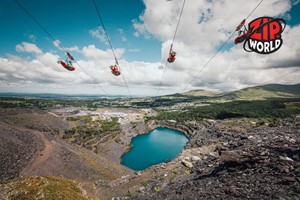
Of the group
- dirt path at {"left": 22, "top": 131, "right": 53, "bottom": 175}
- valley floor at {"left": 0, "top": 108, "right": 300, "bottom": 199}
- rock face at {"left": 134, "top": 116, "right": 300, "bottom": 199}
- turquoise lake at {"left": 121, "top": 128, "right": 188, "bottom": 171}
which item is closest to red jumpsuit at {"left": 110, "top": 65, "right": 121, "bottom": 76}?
valley floor at {"left": 0, "top": 108, "right": 300, "bottom": 199}

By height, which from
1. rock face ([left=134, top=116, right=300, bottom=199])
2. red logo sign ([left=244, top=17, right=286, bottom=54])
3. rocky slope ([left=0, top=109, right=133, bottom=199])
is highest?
red logo sign ([left=244, top=17, right=286, bottom=54])

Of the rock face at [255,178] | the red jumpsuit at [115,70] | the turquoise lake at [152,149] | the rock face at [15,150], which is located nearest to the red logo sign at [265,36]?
the rock face at [255,178]

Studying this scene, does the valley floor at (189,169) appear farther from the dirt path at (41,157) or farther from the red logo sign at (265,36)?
the red logo sign at (265,36)

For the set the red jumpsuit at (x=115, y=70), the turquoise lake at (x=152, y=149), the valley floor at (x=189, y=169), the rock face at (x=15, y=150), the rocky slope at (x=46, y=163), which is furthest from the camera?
the turquoise lake at (x=152, y=149)

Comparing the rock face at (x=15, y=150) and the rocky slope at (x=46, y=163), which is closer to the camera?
the rocky slope at (x=46, y=163)

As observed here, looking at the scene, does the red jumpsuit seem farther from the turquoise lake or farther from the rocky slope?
the turquoise lake

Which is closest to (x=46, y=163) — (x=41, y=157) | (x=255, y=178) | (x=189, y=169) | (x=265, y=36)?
(x=41, y=157)

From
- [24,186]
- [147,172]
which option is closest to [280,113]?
[147,172]

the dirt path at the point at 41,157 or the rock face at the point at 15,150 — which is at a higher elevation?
the rock face at the point at 15,150

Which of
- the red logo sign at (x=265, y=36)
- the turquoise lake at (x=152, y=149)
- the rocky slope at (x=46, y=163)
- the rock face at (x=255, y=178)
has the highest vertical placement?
the red logo sign at (x=265, y=36)
